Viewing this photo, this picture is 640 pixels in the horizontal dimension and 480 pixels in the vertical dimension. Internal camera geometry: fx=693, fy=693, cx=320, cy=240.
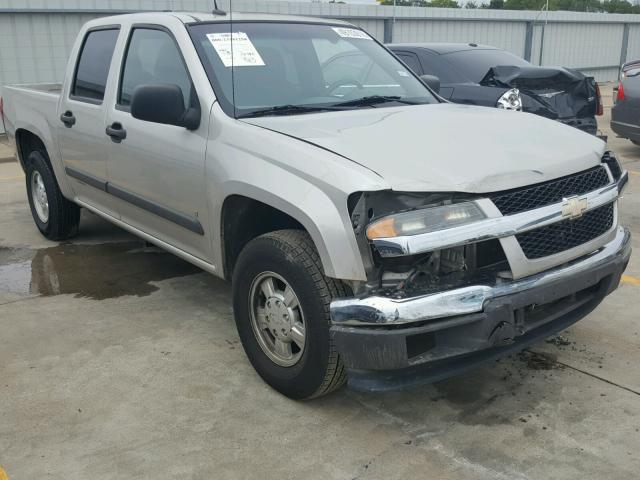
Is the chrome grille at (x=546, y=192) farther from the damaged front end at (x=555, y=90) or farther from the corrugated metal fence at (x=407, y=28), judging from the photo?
the corrugated metal fence at (x=407, y=28)

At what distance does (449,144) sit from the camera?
10.4 feet

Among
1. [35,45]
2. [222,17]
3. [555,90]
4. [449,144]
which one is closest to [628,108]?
[555,90]

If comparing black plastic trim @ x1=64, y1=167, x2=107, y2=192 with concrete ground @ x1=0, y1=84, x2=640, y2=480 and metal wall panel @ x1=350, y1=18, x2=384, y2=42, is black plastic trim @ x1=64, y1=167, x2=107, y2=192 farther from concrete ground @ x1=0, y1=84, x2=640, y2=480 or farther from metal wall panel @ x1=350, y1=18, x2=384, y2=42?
metal wall panel @ x1=350, y1=18, x2=384, y2=42

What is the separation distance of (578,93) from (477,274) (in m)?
5.54

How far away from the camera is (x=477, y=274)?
292 cm

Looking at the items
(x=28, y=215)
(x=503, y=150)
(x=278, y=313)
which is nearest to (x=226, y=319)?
(x=278, y=313)

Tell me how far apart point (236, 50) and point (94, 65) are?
1.65 metres

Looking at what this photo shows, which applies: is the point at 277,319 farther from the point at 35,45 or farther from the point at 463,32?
the point at 463,32

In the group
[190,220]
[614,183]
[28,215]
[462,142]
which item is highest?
[462,142]

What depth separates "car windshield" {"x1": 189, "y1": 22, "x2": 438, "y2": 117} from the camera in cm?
380

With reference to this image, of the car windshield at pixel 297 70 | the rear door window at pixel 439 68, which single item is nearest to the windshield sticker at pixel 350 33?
the car windshield at pixel 297 70

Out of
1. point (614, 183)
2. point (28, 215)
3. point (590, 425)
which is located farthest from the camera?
point (28, 215)

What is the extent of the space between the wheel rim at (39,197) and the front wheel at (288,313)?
11.2ft

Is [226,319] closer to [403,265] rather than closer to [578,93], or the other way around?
[403,265]
